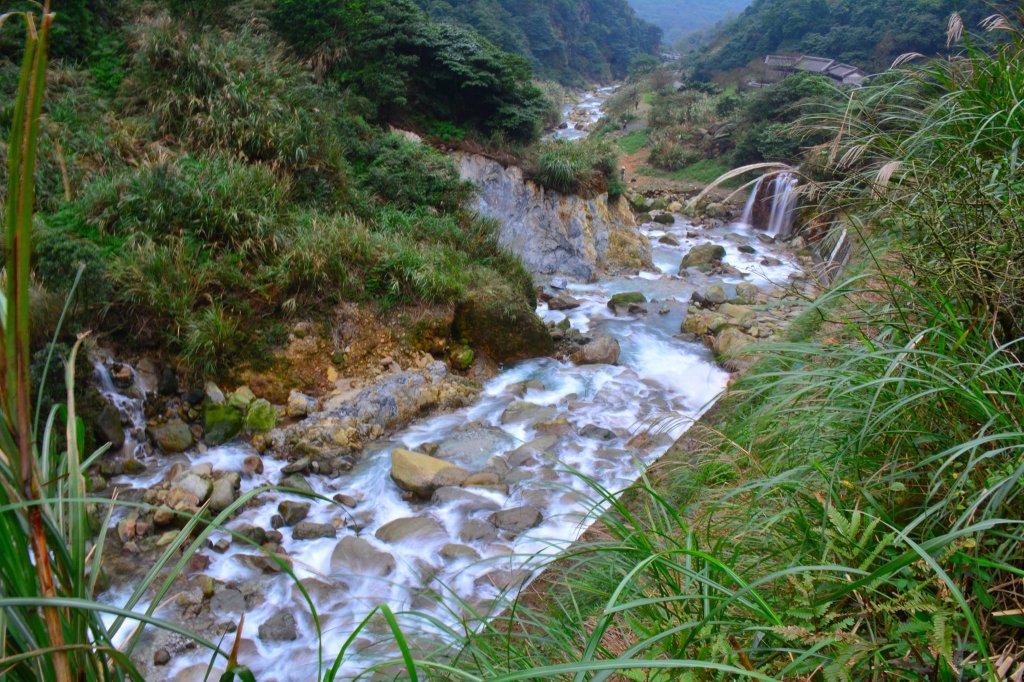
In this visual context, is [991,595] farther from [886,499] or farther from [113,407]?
[113,407]

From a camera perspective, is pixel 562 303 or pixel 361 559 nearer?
pixel 361 559

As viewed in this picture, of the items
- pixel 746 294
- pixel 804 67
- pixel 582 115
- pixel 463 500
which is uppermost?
pixel 804 67

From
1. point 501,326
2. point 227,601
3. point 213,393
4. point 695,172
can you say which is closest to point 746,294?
point 501,326

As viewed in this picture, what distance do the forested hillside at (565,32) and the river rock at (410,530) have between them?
30357 millimetres

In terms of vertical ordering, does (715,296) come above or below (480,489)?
above

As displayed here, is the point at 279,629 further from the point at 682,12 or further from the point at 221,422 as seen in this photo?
the point at 682,12

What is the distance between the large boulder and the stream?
0.12 m

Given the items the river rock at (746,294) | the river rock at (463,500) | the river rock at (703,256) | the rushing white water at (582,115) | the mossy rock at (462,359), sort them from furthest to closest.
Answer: the rushing white water at (582,115) → the river rock at (703,256) → the river rock at (746,294) → the mossy rock at (462,359) → the river rock at (463,500)

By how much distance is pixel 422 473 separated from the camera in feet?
17.2

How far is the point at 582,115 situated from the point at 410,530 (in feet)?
115

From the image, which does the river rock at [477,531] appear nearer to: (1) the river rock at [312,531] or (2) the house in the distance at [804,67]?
(1) the river rock at [312,531]

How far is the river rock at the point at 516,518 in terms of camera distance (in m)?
4.66

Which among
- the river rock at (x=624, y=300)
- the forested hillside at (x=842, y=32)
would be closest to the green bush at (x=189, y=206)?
the river rock at (x=624, y=300)

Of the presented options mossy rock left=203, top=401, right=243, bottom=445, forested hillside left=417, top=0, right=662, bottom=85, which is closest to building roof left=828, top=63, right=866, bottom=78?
forested hillside left=417, top=0, right=662, bottom=85
